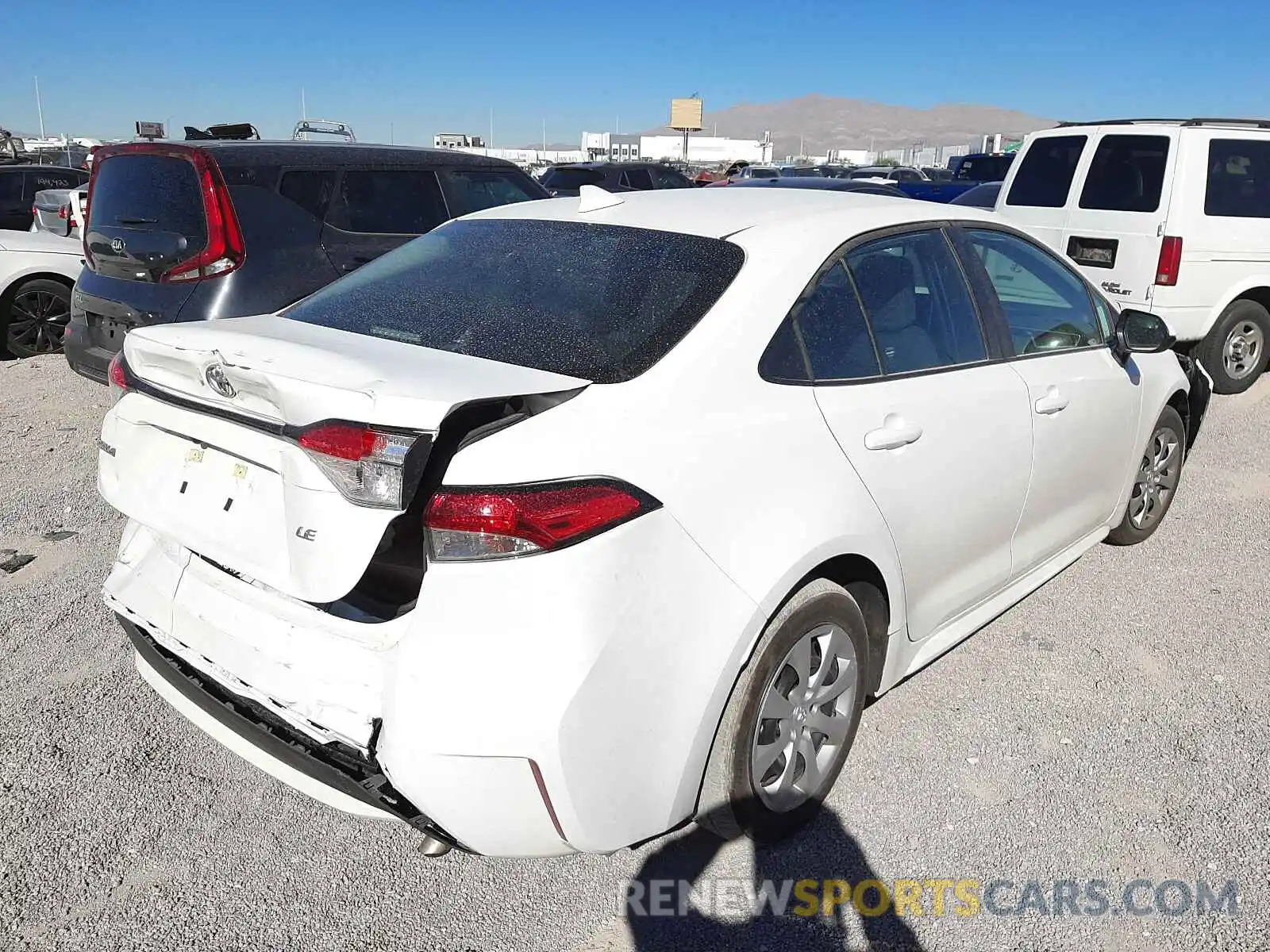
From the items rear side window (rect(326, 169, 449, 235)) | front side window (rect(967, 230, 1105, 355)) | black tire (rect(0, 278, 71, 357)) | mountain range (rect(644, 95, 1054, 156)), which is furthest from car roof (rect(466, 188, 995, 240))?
mountain range (rect(644, 95, 1054, 156))

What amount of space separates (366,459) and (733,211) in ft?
4.89

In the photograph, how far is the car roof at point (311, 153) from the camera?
18.2ft

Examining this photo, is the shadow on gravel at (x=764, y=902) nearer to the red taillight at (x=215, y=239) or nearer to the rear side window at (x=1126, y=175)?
the red taillight at (x=215, y=239)

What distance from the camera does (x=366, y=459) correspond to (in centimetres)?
201

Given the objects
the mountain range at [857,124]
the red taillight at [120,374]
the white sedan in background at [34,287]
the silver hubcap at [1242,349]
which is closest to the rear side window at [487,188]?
the white sedan in background at [34,287]

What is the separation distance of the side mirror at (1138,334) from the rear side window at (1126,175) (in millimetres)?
3775

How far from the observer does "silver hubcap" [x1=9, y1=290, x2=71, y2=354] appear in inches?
336

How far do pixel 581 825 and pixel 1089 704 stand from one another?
2.16 m

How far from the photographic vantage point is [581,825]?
2057mm

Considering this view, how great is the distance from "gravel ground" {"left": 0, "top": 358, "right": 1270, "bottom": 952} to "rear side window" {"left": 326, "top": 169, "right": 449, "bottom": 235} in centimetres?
283

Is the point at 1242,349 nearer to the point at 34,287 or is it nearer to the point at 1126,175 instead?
the point at 1126,175

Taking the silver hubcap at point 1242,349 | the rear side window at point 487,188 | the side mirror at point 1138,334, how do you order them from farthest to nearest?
the silver hubcap at point 1242,349, the rear side window at point 487,188, the side mirror at point 1138,334

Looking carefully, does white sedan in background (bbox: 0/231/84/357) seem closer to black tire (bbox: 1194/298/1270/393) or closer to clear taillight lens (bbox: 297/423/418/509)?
clear taillight lens (bbox: 297/423/418/509)

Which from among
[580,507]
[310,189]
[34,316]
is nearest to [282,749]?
[580,507]
